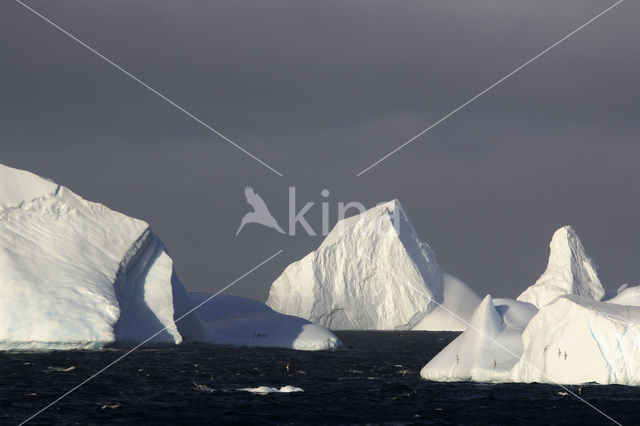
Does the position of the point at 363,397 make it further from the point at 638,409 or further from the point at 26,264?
the point at 26,264

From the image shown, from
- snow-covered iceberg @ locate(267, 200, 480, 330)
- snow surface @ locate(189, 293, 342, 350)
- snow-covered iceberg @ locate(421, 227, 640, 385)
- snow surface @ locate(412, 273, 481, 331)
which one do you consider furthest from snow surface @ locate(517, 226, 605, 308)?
snow-covered iceberg @ locate(421, 227, 640, 385)

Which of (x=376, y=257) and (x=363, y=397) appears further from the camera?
(x=376, y=257)

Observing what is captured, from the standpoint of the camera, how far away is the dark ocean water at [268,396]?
26.8 meters

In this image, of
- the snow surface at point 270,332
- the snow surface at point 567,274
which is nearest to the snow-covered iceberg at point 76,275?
the snow surface at point 270,332

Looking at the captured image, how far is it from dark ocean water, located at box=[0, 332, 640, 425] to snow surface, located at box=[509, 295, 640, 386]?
639 millimetres

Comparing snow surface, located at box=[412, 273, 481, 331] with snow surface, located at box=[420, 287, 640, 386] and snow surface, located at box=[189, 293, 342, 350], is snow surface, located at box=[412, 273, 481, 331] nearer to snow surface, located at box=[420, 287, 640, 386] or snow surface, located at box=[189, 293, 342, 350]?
snow surface, located at box=[189, 293, 342, 350]

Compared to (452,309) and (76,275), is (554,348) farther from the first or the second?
(452,309)

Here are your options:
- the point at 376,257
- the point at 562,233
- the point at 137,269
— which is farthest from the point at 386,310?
the point at 137,269

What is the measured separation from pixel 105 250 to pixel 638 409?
112 feet

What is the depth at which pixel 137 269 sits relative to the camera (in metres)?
53.2

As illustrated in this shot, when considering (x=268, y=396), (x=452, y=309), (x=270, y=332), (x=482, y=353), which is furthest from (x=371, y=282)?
(x=268, y=396)

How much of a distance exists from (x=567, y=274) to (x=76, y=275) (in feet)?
255

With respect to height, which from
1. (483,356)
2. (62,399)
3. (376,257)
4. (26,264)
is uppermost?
(376,257)

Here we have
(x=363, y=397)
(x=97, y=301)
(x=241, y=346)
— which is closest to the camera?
(x=363, y=397)
